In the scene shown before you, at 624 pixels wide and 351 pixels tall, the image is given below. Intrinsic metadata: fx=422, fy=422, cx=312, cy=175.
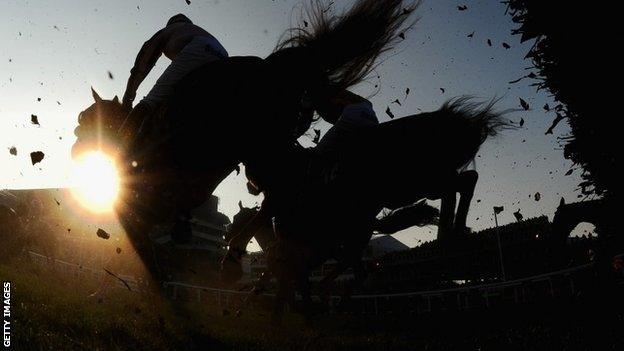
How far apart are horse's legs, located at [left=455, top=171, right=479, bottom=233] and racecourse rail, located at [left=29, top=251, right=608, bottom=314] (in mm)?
1261

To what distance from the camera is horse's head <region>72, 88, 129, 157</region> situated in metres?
2.75

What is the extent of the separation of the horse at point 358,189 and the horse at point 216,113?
563 millimetres

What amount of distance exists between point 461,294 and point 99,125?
571 inches

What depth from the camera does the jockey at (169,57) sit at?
9.25ft

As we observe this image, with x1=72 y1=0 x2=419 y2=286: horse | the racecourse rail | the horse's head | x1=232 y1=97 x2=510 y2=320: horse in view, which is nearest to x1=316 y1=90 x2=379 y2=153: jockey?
x1=232 y1=97 x2=510 y2=320: horse

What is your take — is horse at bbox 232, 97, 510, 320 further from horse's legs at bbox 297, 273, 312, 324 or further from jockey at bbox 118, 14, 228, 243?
jockey at bbox 118, 14, 228, 243

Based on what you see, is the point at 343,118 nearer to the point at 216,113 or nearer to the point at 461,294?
the point at 216,113

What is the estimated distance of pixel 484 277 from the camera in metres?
28.0

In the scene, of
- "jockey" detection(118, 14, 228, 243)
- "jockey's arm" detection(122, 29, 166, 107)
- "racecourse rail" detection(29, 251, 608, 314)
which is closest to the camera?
"jockey" detection(118, 14, 228, 243)

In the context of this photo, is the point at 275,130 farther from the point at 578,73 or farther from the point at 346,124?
the point at 578,73

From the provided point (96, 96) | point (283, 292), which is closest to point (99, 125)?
point (96, 96)

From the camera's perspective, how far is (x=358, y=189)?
11.3 feet

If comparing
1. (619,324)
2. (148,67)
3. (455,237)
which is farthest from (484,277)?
(148,67)

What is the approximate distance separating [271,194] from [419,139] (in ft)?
4.43
